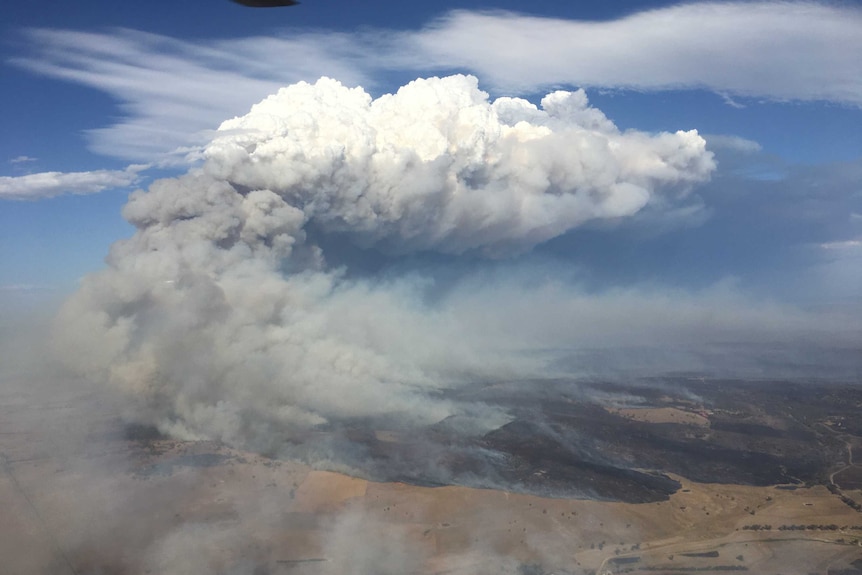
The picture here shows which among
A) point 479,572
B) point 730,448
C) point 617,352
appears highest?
point 479,572

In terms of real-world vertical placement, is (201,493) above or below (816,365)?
above

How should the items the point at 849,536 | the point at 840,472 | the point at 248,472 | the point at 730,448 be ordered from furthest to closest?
the point at 730,448 → the point at 840,472 → the point at 248,472 → the point at 849,536

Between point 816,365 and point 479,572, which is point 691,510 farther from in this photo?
point 816,365

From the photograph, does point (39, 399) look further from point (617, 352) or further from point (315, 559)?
point (617, 352)

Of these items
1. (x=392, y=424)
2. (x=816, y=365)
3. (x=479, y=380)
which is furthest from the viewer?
(x=816, y=365)

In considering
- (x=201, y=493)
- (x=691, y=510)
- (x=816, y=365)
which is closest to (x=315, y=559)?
(x=201, y=493)

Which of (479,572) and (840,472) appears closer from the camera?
(479,572)

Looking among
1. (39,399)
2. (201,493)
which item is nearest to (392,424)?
(201,493)
